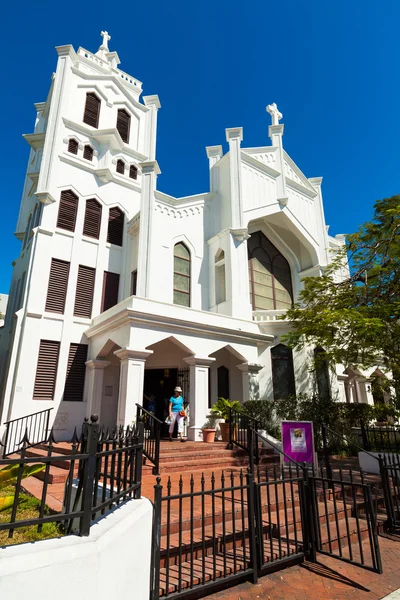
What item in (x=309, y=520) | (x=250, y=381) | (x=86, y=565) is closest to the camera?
(x=86, y=565)

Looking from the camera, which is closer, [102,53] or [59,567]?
[59,567]

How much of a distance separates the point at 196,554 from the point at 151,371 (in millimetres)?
10525

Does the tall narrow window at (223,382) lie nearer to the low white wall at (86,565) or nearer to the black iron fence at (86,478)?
the black iron fence at (86,478)

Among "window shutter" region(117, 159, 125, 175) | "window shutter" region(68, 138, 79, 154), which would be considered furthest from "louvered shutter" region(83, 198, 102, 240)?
"window shutter" region(117, 159, 125, 175)

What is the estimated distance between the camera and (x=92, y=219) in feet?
54.7

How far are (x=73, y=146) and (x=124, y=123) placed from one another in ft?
13.5

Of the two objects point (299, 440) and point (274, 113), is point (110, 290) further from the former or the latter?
point (274, 113)

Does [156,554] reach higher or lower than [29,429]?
lower

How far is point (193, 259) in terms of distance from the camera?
16.7 metres

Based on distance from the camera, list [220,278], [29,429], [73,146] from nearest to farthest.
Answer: [29,429] < [220,278] < [73,146]

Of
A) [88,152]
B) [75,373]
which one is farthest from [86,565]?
[88,152]

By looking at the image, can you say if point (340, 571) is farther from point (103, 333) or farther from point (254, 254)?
point (254, 254)

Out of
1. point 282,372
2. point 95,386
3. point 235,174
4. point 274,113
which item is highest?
point 274,113

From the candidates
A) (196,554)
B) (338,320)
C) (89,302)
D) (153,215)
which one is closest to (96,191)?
(153,215)
